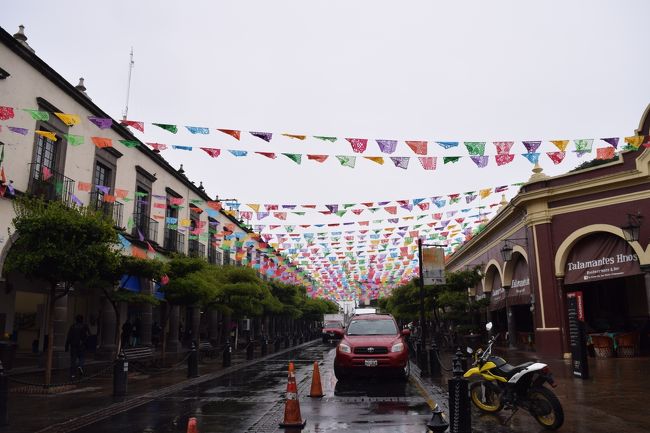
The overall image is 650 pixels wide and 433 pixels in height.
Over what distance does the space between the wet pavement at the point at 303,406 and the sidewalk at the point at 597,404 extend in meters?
0.01

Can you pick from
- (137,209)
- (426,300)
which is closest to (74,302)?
(137,209)

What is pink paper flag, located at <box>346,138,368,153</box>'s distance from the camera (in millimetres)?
14070

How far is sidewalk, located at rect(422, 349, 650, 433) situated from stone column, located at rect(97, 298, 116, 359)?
1344cm

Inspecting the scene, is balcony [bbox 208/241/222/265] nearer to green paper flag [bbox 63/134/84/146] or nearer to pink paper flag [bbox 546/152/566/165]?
green paper flag [bbox 63/134/84/146]

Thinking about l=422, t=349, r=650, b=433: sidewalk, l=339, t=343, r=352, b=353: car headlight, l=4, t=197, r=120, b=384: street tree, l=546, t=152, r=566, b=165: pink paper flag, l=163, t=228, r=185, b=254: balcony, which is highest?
l=546, t=152, r=566, b=165: pink paper flag

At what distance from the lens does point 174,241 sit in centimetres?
2602

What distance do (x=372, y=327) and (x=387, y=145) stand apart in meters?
5.07

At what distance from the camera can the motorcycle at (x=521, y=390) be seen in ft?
24.1

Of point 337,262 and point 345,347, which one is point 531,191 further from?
point 337,262

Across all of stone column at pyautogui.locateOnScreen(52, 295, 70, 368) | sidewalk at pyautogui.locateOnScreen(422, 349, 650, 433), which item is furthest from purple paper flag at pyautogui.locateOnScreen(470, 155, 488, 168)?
stone column at pyautogui.locateOnScreen(52, 295, 70, 368)

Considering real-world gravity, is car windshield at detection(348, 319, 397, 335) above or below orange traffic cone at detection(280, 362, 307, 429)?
above

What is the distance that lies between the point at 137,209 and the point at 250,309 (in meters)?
7.04

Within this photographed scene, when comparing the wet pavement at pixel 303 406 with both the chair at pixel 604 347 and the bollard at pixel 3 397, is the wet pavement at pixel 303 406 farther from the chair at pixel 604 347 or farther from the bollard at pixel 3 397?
the chair at pixel 604 347

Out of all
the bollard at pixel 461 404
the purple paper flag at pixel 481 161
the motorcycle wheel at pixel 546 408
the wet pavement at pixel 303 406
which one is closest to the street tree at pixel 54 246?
the wet pavement at pixel 303 406
